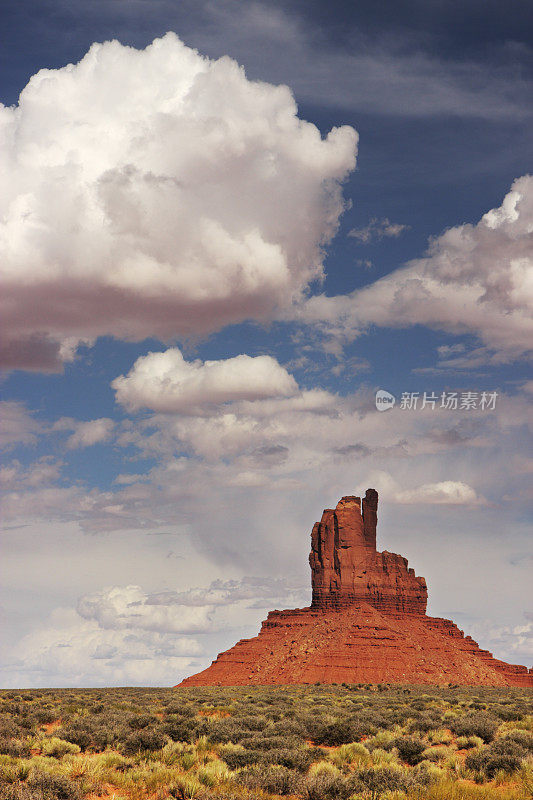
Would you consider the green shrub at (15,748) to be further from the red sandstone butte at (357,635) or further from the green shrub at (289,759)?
the red sandstone butte at (357,635)

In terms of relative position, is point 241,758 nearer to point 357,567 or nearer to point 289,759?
point 289,759

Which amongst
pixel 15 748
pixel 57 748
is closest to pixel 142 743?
pixel 57 748

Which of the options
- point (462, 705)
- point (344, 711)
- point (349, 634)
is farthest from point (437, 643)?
point (344, 711)

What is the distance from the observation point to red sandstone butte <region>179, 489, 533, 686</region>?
11025 centimetres

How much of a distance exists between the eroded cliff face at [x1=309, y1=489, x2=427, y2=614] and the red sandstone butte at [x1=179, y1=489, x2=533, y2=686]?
0.64 feet

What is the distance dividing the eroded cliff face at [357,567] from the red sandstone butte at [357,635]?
19 centimetres

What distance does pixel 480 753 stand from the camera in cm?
2056

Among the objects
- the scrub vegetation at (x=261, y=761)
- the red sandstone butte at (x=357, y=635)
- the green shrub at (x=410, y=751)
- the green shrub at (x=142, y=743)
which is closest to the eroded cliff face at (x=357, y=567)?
the red sandstone butte at (x=357, y=635)

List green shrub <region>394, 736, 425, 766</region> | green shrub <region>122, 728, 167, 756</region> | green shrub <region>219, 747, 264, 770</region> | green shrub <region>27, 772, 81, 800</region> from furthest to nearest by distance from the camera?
green shrub <region>394, 736, 425, 766</region> < green shrub <region>122, 728, 167, 756</region> < green shrub <region>219, 747, 264, 770</region> < green shrub <region>27, 772, 81, 800</region>

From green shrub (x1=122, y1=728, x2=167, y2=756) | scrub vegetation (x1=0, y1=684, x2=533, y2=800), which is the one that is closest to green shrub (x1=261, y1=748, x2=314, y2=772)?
scrub vegetation (x1=0, y1=684, x2=533, y2=800)

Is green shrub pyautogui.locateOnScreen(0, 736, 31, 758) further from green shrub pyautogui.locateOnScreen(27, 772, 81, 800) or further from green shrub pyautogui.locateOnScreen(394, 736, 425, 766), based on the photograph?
green shrub pyautogui.locateOnScreen(394, 736, 425, 766)

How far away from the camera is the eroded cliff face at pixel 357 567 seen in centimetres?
13850

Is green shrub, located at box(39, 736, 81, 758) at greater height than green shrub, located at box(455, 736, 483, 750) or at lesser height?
greater

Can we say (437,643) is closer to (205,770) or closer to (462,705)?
(462,705)
